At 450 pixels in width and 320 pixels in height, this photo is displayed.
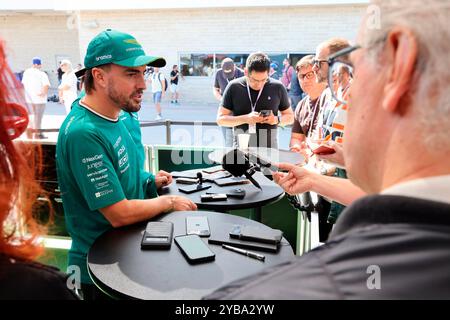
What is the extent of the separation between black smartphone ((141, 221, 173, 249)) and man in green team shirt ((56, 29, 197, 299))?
4.8 inches

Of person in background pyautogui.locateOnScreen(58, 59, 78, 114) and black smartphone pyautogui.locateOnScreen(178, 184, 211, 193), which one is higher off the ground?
person in background pyautogui.locateOnScreen(58, 59, 78, 114)

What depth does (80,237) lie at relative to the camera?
1.82m

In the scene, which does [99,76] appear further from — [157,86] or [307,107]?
[157,86]

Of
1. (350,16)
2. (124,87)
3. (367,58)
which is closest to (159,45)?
(350,16)

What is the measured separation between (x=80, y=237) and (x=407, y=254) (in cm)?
166

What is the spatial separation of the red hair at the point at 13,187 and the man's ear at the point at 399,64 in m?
Result: 0.68

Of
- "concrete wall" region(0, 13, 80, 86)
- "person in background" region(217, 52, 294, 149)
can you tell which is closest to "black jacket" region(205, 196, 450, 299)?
"person in background" region(217, 52, 294, 149)

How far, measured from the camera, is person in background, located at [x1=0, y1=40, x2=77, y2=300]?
2.06 ft

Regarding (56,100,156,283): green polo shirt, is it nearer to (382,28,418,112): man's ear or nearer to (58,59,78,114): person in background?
(382,28,418,112): man's ear

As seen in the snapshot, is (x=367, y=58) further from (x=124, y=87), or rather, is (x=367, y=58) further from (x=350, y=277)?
(x=124, y=87)

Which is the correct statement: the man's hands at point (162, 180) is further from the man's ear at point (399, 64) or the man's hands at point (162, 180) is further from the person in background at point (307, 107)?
the man's ear at point (399, 64)

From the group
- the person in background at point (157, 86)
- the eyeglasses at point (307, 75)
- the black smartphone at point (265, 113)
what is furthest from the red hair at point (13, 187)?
the person in background at point (157, 86)

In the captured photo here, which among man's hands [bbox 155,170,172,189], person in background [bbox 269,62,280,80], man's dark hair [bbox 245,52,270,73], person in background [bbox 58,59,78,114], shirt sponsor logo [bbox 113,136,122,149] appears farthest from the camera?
person in background [bbox 269,62,280,80]

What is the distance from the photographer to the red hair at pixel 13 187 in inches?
26.3
